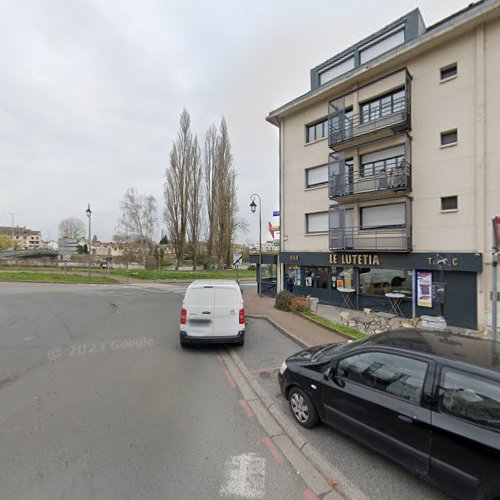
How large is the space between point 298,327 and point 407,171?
7.89 meters

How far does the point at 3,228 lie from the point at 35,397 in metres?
151

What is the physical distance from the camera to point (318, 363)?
3795 mm

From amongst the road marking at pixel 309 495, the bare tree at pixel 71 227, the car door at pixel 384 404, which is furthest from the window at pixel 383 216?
the bare tree at pixel 71 227

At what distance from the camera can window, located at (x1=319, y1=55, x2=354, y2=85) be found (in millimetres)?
14253

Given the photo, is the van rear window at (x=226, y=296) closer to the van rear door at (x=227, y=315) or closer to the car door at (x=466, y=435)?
the van rear door at (x=227, y=315)

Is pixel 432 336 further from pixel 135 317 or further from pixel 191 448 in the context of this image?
pixel 135 317

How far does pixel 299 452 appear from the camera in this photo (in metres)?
3.26

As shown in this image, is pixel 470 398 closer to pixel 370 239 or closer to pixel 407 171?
pixel 370 239

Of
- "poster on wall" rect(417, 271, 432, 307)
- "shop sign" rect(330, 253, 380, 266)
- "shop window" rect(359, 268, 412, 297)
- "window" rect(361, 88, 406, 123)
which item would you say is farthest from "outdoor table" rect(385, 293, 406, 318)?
"window" rect(361, 88, 406, 123)

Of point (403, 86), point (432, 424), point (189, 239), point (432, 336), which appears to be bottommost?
point (432, 424)

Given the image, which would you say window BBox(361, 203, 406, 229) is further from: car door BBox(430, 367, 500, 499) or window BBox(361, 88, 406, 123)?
car door BBox(430, 367, 500, 499)

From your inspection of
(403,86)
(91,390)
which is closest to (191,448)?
(91,390)
